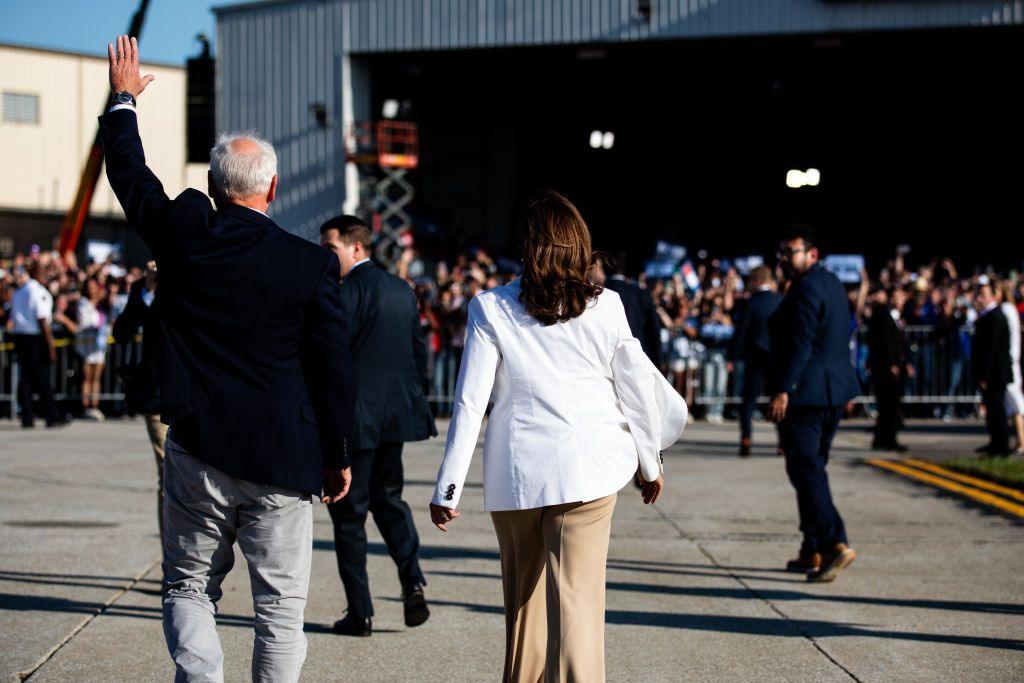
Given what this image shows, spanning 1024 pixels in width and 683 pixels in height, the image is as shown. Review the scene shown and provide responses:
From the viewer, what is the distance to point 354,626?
5859 millimetres

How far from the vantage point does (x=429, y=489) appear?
10750mm

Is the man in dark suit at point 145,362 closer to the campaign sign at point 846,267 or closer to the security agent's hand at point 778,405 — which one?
the security agent's hand at point 778,405

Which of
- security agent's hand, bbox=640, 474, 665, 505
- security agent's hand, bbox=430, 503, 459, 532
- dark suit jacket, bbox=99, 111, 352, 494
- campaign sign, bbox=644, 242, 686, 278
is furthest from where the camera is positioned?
campaign sign, bbox=644, 242, 686, 278

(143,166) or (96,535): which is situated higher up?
(143,166)

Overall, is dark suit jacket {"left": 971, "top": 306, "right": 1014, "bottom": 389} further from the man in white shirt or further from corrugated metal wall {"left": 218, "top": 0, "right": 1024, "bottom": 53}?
corrugated metal wall {"left": 218, "top": 0, "right": 1024, "bottom": 53}

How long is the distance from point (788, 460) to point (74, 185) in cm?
4342

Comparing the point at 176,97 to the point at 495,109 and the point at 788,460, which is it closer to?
the point at 495,109

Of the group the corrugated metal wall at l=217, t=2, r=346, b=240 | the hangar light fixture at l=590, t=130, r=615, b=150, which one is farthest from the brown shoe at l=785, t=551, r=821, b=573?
the hangar light fixture at l=590, t=130, r=615, b=150

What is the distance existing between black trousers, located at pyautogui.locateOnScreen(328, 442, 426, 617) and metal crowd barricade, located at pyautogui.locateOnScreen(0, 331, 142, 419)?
12.2m

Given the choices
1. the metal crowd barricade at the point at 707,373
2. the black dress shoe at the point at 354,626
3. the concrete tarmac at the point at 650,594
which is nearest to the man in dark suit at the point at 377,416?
the black dress shoe at the point at 354,626

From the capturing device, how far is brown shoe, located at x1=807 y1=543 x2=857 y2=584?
708 centimetres

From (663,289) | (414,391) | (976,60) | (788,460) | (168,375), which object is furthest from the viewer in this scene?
(976,60)

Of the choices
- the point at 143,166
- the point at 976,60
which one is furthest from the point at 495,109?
the point at 143,166

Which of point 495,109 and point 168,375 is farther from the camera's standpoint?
point 495,109
